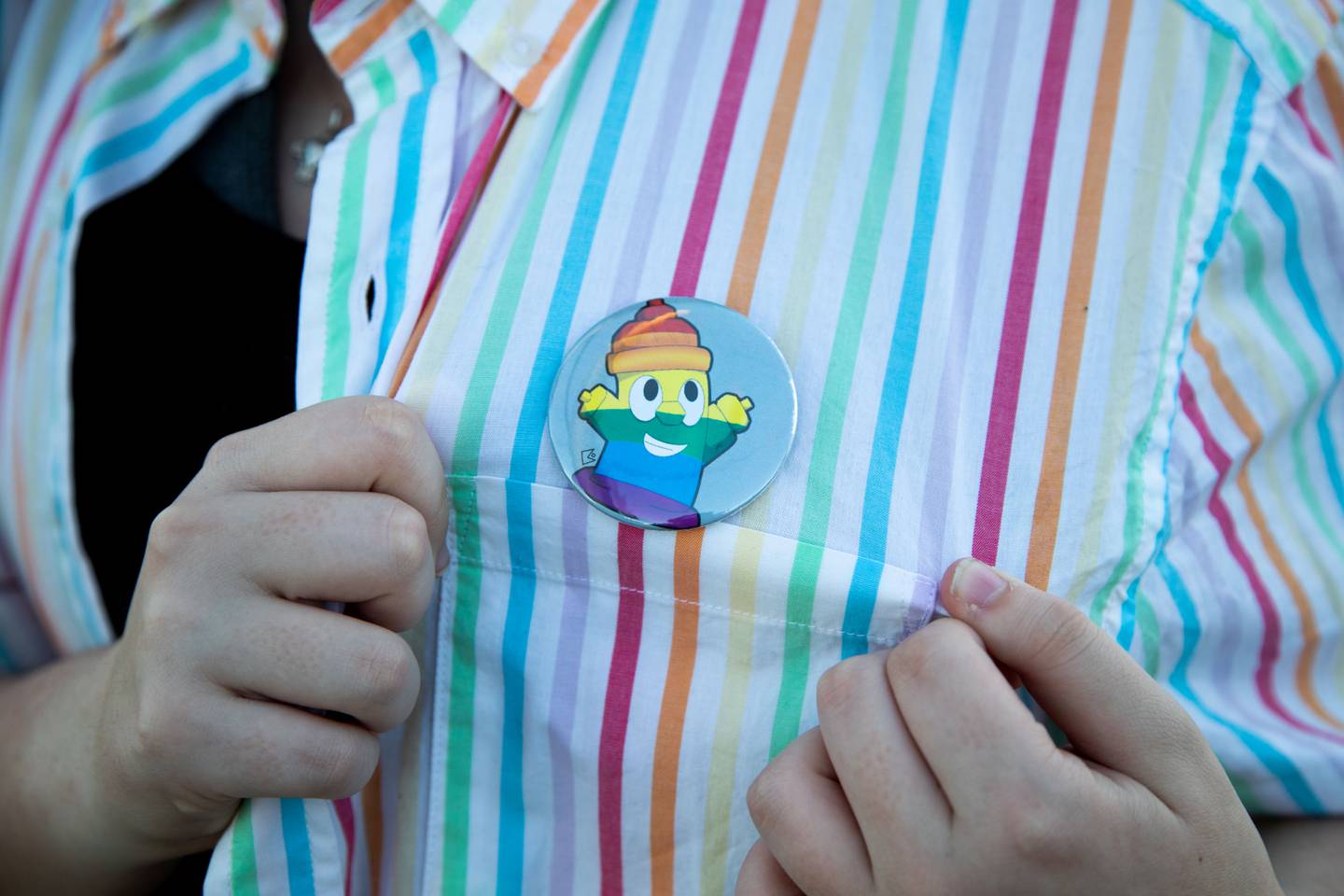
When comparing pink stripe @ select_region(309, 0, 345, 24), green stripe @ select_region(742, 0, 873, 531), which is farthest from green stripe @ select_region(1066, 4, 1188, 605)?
pink stripe @ select_region(309, 0, 345, 24)

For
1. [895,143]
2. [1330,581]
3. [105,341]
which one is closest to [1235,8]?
[895,143]

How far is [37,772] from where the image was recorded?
0.89 m

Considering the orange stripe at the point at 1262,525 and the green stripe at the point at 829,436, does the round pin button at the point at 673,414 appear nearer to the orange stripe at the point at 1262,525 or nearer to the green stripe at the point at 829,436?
the green stripe at the point at 829,436

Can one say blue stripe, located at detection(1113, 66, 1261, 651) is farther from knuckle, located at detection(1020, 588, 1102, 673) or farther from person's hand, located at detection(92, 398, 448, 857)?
person's hand, located at detection(92, 398, 448, 857)

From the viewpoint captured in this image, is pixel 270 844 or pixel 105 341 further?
pixel 105 341

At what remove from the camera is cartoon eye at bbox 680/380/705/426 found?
0.72 metres

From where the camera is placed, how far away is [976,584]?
2.17ft

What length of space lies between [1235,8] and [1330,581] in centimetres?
50

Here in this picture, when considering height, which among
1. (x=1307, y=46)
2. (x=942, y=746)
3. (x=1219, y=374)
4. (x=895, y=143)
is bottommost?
(x=942, y=746)

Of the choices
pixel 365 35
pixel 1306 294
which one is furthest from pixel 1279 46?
pixel 365 35

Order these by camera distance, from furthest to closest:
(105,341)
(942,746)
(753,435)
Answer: (105,341) < (753,435) < (942,746)

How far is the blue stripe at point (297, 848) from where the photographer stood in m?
0.75

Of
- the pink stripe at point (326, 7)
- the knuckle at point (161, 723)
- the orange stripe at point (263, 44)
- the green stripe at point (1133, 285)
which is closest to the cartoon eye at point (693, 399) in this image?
the green stripe at point (1133, 285)

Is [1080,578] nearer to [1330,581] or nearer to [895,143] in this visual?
[1330,581]
